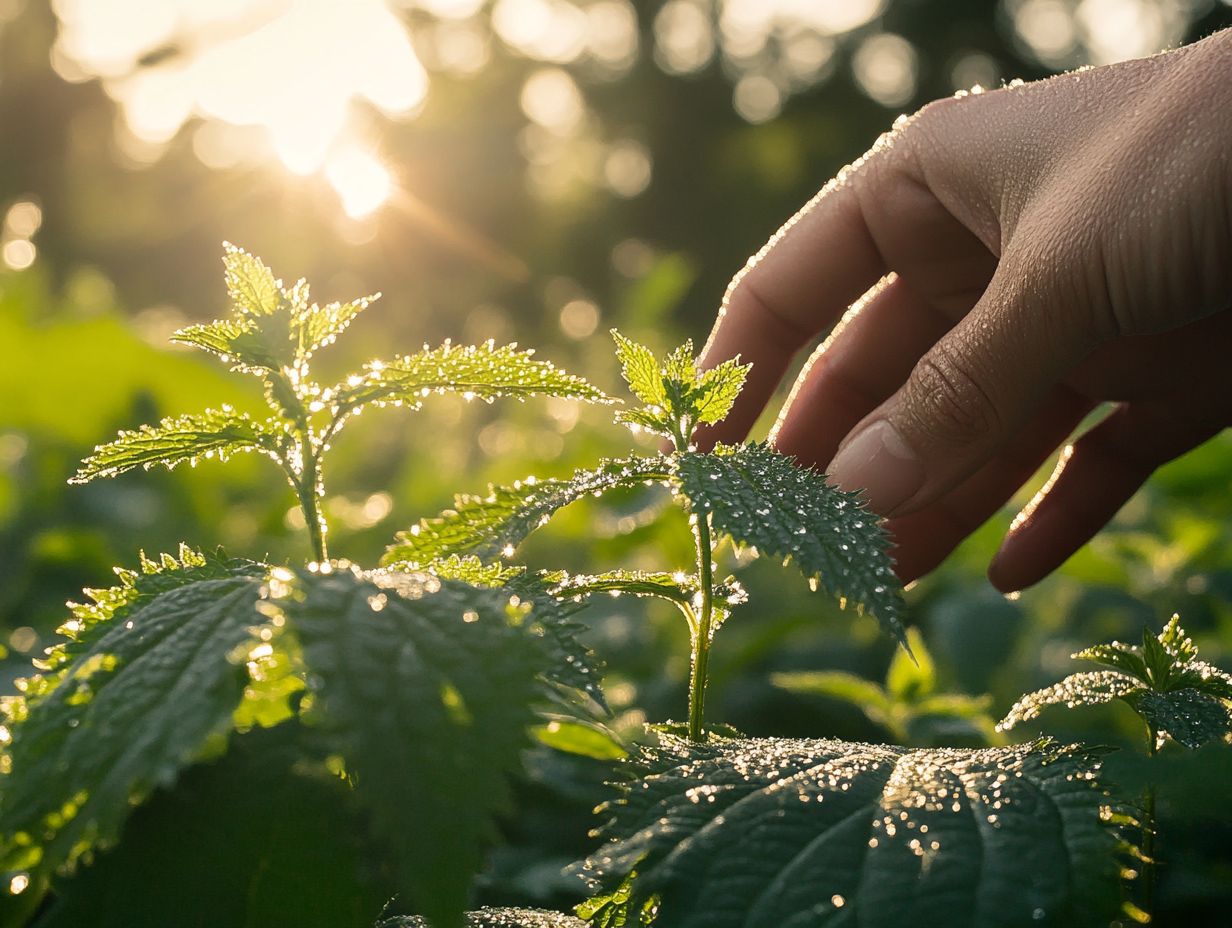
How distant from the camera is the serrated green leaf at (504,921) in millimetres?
1119

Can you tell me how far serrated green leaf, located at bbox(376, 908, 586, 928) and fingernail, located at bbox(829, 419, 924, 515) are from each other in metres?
0.85

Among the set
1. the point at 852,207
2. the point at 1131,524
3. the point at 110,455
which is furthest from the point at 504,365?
the point at 1131,524

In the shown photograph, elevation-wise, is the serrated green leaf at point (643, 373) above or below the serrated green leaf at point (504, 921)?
above

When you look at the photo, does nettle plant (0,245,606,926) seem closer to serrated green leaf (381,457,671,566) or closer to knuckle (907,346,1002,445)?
serrated green leaf (381,457,671,566)

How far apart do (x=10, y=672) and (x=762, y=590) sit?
2699mm

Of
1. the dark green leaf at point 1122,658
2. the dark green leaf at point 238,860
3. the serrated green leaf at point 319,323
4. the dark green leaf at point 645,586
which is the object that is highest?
the serrated green leaf at point 319,323

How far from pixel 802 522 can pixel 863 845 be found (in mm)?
291

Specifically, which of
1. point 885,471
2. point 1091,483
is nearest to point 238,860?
point 885,471

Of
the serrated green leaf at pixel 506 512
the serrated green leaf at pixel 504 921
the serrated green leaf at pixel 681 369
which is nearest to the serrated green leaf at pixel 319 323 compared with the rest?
the serrated green leaf at pixel 506 512

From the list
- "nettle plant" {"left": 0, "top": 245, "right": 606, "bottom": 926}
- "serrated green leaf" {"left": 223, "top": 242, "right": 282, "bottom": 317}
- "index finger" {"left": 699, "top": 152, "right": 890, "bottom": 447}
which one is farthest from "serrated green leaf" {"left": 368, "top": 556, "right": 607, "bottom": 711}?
"index finger" {"left": 699, "top": 152, "right": 890, "bottom": 447}

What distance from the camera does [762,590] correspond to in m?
3.75

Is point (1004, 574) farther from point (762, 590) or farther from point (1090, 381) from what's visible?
point (762, 590)

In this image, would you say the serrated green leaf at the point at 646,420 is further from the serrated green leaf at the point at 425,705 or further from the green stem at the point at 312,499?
the serrated green leaf at the point at 425,705

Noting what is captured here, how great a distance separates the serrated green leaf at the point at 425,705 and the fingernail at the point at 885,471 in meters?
0.96
